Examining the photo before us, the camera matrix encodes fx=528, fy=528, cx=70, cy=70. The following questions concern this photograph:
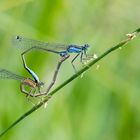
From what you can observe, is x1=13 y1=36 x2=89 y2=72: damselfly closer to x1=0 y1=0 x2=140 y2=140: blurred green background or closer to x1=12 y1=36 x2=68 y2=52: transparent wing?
x1=12 y1=36 x2=68 y2=52: transparent wing

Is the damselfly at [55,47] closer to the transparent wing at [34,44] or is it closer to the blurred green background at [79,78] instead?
the transparent wing at [34,44]

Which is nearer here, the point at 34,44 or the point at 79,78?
the point at 34,44

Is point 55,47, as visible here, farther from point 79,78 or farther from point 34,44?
point 79,78

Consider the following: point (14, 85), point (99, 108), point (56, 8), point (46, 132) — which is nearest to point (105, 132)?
point (99, 108)

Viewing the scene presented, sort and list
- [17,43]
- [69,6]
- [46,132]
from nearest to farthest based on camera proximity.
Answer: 1. [17,43]
2. [46,132]
3. [69,6]

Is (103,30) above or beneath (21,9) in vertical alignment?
beneath

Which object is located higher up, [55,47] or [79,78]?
[79,78]

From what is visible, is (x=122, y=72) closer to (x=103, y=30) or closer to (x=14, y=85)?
(x=103, y=30)

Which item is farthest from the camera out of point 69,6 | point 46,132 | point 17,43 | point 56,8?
point 69,6

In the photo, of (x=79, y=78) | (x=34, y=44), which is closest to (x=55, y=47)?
(x=34, y=44)
